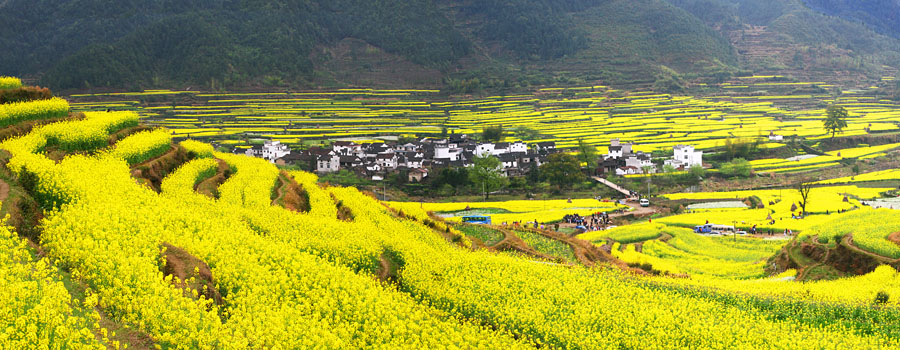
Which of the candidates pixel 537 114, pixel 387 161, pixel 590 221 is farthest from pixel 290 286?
pixel 537 114

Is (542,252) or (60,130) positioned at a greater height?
(60,130)

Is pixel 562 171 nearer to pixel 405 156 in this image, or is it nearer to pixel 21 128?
pixel 405 156

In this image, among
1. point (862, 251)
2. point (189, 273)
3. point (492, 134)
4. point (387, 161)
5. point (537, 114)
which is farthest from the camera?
point (537, 114)

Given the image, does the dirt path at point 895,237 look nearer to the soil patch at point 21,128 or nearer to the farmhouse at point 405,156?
the soil patch at point 21,128

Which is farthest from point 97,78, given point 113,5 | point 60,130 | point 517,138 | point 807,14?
point 807,14

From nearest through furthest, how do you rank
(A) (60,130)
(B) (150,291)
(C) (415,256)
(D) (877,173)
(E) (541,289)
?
1. (B) (150,291)
2. (E) (541,289)
3. (C) (415,256)
4. (A) (60,130)
5. (D) (877,173)

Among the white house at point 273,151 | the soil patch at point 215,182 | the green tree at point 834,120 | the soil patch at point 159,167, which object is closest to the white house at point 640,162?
the green tree at point 834,120

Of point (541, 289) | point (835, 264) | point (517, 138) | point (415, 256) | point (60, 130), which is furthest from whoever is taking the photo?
point (517, 138)

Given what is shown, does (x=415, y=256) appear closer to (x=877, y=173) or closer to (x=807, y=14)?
(x=877, y=173)
